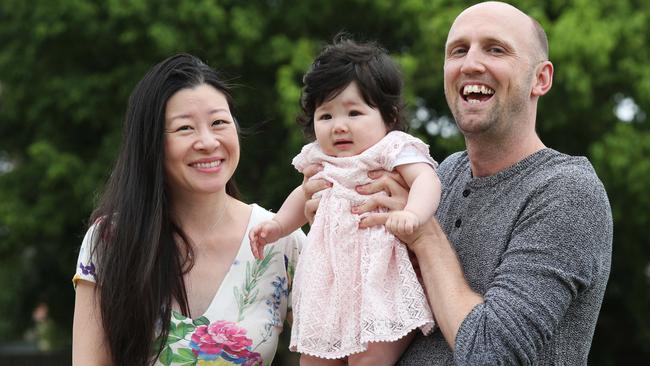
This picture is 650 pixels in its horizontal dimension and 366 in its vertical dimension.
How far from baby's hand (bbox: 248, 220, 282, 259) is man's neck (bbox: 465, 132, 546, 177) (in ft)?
2.69

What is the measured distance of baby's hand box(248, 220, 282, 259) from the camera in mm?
3764

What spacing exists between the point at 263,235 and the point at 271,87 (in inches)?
390

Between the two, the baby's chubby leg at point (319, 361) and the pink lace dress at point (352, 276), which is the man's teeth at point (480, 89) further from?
the baby's chubby leg at point (319, 361)

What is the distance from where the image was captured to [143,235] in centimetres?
379

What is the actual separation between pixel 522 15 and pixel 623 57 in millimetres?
9467

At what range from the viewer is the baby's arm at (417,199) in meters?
3.26

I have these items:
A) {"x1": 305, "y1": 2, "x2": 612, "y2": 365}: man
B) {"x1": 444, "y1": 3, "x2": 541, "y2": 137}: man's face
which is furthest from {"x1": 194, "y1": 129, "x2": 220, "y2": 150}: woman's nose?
{"x1": 444, "y1": 3, "x2": 541, "y2": 137}: man's face

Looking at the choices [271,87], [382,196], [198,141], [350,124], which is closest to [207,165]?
[198,141]

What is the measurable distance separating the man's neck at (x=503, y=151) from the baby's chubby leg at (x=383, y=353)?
24.6 inches

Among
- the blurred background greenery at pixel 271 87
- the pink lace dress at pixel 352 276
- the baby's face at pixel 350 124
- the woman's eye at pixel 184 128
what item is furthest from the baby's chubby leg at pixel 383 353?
the blurred background greenery at pixel 271 87

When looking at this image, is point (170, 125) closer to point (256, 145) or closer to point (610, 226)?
point (610, 226)

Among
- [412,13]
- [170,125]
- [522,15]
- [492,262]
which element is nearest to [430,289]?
[492,262]

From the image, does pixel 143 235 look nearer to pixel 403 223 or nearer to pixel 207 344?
pixel 207 344

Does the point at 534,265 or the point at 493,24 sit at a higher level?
the point at 493,24
